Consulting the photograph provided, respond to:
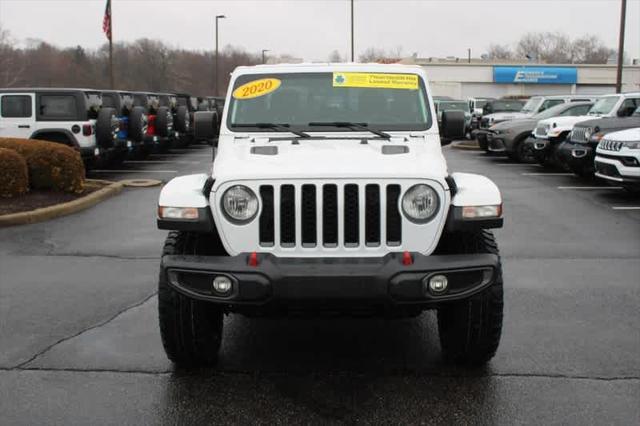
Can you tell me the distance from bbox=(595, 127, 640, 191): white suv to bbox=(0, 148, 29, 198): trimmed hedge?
9111 millimetres

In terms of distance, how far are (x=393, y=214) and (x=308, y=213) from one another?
465mm

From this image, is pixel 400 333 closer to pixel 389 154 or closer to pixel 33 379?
pixel 389 154

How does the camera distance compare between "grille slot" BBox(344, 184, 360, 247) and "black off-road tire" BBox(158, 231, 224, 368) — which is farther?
"black off-road tire" BBox(158, 231, 224, 368)

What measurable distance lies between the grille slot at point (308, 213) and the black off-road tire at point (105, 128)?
11960 mm

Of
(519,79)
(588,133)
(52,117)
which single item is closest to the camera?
(588,133)

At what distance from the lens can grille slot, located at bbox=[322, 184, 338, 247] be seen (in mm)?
3859

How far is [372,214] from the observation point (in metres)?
3.88

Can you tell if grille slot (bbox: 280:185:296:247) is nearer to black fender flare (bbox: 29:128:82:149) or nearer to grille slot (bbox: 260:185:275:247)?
grille slot (bbox: 260:185:275:247)

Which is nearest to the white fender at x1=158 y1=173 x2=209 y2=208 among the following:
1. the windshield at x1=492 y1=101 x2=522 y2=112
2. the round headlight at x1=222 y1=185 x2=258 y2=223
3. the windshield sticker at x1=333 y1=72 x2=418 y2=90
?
the round headlight at x1=222 y1=185 x2=258 y2=223

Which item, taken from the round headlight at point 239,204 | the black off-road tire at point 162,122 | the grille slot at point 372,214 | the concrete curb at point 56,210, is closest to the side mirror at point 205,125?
the round headlight at point 239,204

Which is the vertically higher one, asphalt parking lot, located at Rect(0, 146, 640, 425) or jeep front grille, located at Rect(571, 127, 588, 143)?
jeep front grille, located at Rect(571, 127, 588, 143)

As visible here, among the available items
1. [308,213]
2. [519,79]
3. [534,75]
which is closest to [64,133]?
[308,213]

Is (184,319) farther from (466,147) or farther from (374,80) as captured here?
(466,147)

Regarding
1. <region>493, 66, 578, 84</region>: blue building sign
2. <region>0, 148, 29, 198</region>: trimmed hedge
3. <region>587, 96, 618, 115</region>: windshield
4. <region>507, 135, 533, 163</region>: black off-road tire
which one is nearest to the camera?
<region>0, 148, 29, 198</region>: trimmed hedge
